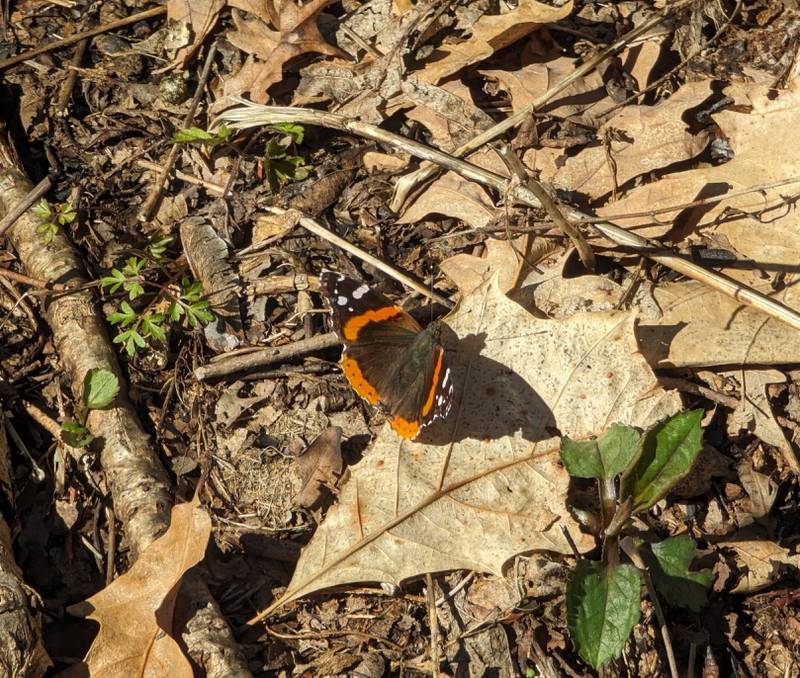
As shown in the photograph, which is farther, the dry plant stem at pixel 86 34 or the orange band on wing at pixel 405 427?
the dry plant stem at pixel 86 34

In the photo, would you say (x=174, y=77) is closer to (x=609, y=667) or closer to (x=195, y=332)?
(x=195, y=332)

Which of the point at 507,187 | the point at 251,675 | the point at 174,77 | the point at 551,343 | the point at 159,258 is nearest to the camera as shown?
the point at 251,675

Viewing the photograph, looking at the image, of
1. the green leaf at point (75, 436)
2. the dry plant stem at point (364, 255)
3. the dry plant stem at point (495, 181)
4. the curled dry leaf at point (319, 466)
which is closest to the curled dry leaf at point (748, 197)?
the dry plant stem at point (495, 181)

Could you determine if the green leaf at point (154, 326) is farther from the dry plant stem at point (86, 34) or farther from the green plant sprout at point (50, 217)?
the dry plant stem at point (86, 34)

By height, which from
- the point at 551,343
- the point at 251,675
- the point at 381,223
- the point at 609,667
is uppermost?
the point at 381,223

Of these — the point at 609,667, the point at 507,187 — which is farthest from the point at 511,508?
the point at 507,187

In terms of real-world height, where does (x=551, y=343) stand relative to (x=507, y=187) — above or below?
below
